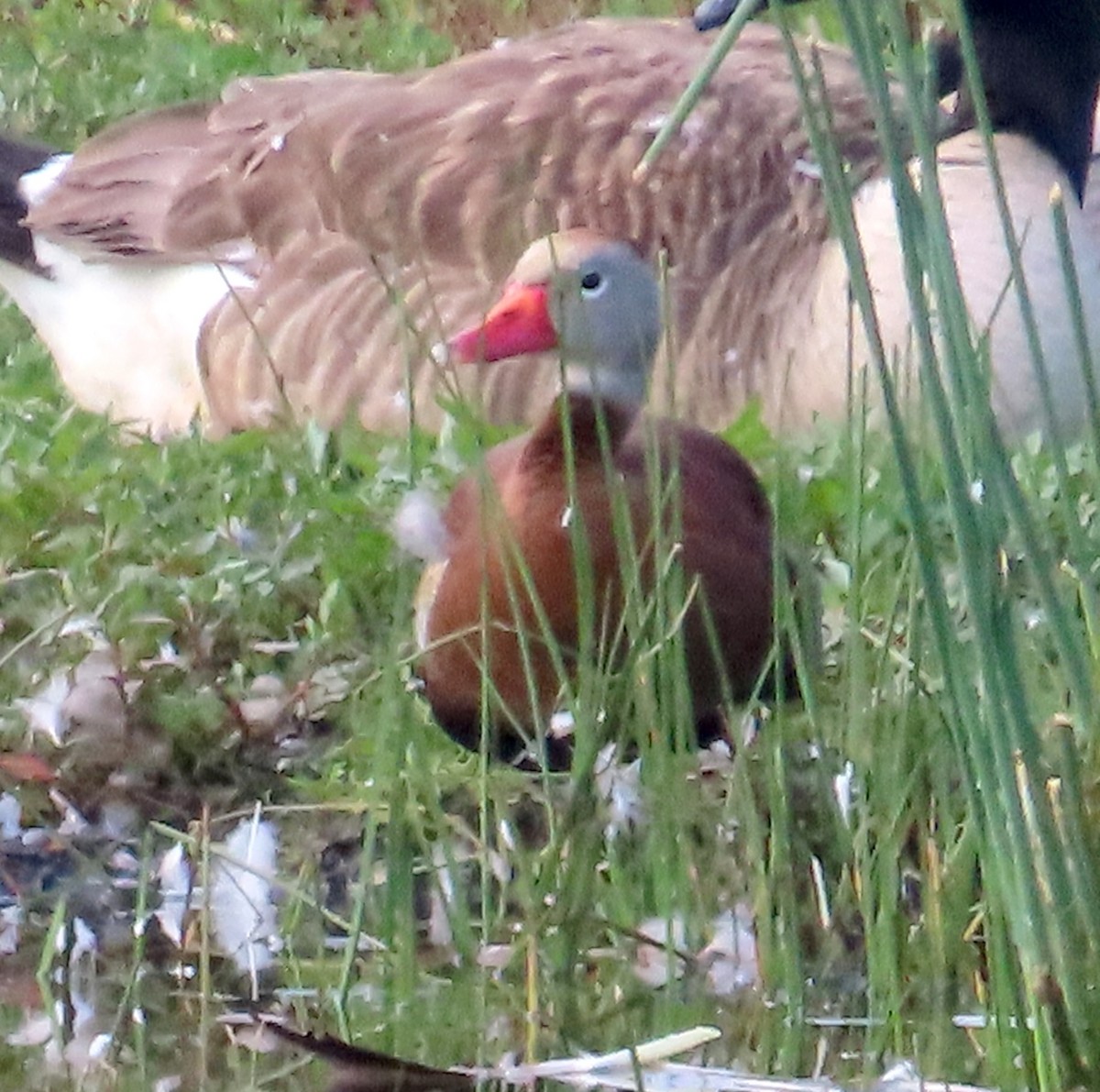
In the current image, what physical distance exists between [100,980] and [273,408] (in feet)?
6.62

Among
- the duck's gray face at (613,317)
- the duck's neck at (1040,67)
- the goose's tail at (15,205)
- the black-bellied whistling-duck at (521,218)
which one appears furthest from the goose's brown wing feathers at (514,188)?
the duck's gray face at (613,317)

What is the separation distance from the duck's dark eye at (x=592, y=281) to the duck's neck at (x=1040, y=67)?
1.53 metres

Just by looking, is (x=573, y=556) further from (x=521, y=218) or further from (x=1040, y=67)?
(x=1040, y=67)

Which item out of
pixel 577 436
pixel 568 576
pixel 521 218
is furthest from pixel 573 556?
pixel 521 218

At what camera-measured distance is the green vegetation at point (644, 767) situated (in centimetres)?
A: 180

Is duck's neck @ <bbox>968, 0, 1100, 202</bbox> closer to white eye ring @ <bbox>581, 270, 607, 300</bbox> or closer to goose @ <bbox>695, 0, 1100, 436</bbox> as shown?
goose @ <bbox>695, 0, 1100, 436</bbox>

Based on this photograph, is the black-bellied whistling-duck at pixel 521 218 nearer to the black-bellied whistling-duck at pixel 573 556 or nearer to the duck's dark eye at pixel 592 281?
the duck's dark eye at pixel 592 281

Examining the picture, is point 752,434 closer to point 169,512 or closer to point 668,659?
point 169,512

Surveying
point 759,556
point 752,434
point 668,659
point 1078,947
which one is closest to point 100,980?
point 668,659

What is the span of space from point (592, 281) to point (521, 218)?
994mm

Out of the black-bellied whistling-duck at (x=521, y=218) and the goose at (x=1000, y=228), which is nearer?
the goose at (x=1000, y=228)

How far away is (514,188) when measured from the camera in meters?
4.41

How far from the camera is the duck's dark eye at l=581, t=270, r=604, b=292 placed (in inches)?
136

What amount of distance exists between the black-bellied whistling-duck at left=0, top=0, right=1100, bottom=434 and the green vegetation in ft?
0.98
